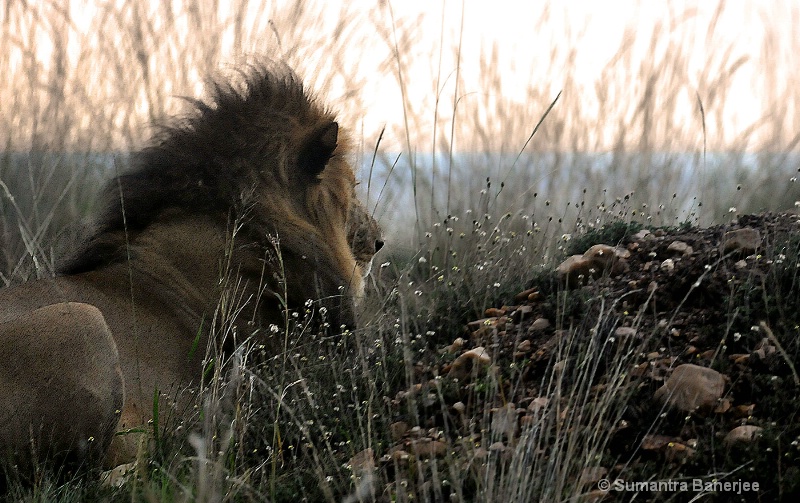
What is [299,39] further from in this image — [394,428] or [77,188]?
[394,428]

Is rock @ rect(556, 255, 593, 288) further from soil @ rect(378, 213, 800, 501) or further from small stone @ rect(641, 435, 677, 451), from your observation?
small stone @ rect(641, 435, 677, 451)

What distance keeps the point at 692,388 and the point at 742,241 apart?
46.2 inches

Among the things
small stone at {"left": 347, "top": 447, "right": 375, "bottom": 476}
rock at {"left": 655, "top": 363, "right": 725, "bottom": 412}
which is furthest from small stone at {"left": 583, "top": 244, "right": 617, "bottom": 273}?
small stone at {"left": 347, "top": 447, "right": 375, "bottom": 476}

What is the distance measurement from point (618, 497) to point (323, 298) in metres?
1.93

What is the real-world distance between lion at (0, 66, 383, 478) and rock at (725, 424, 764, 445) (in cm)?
192

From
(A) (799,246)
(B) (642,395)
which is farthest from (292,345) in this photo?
(A) (799,246)

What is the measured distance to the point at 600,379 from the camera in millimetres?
3906

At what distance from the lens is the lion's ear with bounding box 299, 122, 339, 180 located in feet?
16.6

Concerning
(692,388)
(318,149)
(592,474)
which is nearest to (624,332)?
(692,388)

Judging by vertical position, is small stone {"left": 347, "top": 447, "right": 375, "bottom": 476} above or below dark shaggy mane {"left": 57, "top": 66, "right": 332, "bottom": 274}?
below

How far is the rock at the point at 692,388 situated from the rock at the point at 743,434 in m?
0.16

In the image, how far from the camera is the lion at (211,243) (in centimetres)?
439

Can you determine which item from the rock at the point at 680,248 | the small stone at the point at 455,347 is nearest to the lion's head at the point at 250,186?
the small stone at the point at 455,347

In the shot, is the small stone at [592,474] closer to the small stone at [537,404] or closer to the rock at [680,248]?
the small stone at [537,404]
